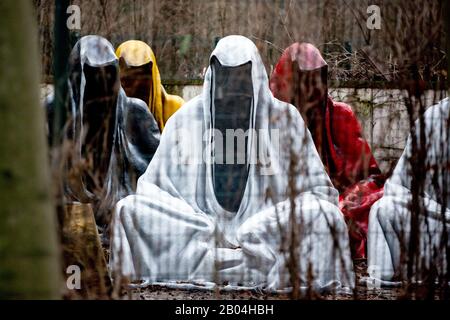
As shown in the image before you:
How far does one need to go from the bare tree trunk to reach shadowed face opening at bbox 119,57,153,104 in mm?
6851

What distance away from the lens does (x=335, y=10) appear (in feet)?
24.5

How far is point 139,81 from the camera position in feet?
33.2

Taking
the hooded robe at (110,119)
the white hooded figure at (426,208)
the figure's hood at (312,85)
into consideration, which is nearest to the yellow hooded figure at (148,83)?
the hooded robe at (110,119)

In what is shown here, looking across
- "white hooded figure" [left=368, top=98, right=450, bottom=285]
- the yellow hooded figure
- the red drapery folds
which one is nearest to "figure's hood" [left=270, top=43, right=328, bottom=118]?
the red drapery folds

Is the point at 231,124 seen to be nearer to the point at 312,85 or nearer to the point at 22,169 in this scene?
the point at 312,85

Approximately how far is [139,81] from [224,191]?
2.86 metres

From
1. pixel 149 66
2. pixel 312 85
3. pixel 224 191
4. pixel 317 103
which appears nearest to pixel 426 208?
pixel 312 85

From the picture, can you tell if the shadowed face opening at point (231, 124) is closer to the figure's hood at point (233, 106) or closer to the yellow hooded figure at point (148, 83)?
the figure's hood at point (233, 106)

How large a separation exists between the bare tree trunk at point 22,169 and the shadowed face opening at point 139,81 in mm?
6851

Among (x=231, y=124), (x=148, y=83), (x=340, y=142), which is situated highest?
(x=148, y=83)

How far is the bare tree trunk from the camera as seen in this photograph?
3189 millimetres
